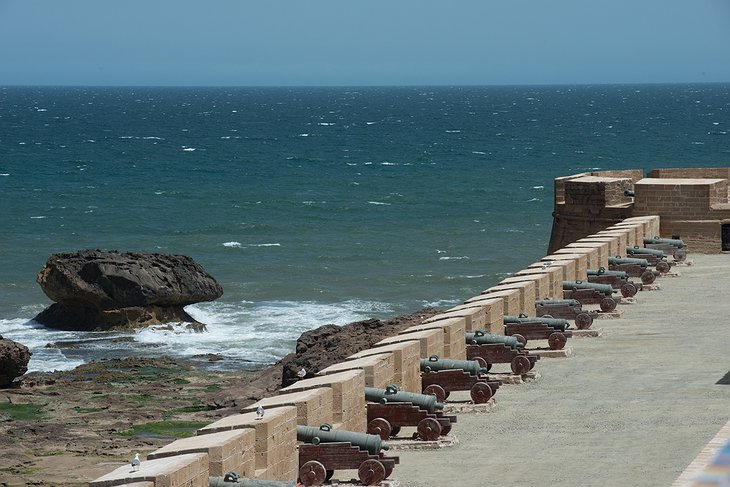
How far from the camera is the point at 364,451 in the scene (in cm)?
1434

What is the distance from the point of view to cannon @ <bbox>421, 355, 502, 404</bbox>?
18.3m

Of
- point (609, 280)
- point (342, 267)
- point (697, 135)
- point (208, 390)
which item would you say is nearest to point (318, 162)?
point (697, 135)

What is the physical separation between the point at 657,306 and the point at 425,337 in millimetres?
7840

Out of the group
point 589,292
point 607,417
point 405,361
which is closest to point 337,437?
point 405,361

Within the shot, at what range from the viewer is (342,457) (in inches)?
568

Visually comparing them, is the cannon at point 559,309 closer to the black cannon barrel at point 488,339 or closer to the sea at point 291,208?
the black cannon barrel at point 488,339

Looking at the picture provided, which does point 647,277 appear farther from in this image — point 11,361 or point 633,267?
point 11,361

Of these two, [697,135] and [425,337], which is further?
[697,135]

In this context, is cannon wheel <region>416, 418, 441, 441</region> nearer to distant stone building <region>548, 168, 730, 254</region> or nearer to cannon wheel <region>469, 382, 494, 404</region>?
cannon wheel <region>469, 382, 494, 404</region>

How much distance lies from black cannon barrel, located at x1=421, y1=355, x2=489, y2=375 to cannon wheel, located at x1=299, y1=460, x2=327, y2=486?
4.32m

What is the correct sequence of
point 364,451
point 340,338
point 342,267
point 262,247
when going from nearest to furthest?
1. point 364,451
2. point 340,338
3. point 342,267
4. point 262,247

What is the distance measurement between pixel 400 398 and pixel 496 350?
3899 millimetres


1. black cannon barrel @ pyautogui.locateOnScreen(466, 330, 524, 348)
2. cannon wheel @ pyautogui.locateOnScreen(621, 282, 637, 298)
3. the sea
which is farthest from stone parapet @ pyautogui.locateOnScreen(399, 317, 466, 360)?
the sea

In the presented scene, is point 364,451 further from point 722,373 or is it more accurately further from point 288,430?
point 722,373
